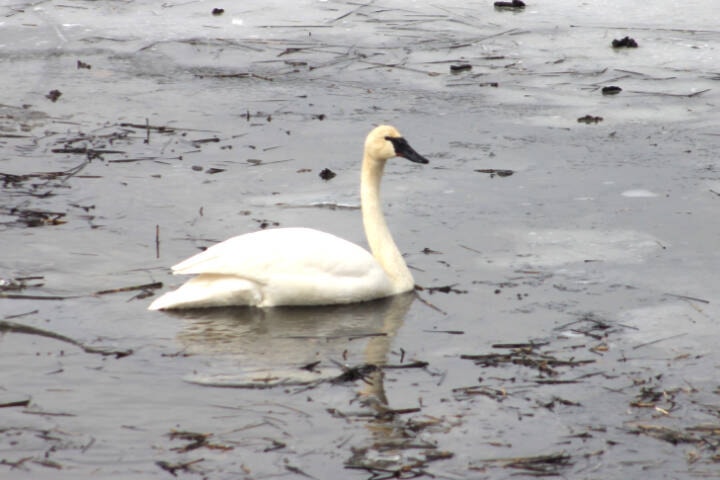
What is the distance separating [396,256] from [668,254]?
6.00 feet

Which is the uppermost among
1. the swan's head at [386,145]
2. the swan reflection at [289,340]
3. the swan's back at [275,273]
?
the swan's head at [386,145]

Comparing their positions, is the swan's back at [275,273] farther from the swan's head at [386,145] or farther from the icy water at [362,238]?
the swan's head at [386,145]

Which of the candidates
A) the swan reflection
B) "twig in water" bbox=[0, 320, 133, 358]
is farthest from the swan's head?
"twig in water" bbox=[0, 320, 133, 358]

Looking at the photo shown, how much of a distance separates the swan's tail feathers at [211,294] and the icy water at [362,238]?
10 centimetres

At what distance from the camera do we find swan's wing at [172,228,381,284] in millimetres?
7508

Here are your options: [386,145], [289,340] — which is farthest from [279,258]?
[386,145]

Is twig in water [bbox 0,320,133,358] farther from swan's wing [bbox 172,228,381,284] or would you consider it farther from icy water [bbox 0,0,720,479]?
swan's wing [bbox 172,228,381,284]

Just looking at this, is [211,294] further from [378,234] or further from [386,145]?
[386,145]

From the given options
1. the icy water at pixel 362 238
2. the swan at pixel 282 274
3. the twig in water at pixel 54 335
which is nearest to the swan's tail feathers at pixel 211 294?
the swan at pixel 282 274

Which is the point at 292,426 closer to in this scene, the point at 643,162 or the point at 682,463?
the point at 682,463

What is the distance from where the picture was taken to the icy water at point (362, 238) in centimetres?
582

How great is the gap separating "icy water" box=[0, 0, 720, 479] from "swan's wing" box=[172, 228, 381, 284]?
0.80 ft

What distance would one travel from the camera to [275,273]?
299 inches

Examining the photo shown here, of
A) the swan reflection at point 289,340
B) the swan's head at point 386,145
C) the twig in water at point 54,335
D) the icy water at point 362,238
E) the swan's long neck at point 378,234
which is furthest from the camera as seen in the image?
the swan's head at point 386,145
